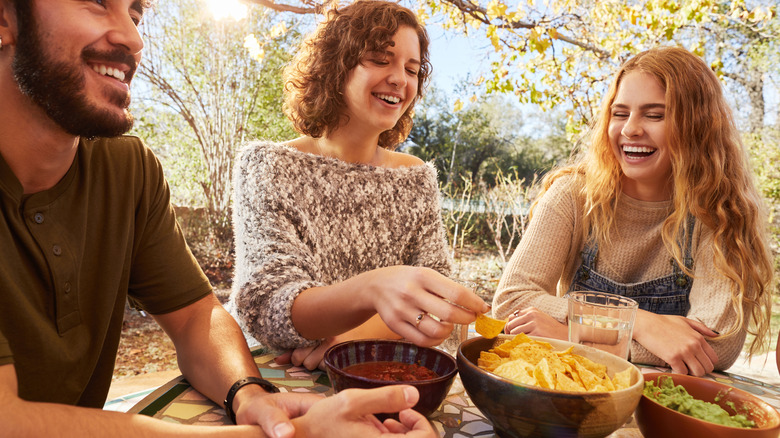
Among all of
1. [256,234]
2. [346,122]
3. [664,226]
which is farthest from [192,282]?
[664,226]

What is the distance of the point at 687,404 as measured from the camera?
0.87 metres

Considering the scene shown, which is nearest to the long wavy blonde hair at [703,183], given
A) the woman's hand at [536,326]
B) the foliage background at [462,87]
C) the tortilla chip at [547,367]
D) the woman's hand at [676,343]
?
the woman's hand at [676,343]

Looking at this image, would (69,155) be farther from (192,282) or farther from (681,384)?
(681,384)

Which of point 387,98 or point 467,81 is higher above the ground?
point 467,81

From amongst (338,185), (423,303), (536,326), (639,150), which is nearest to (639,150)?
(639,150)

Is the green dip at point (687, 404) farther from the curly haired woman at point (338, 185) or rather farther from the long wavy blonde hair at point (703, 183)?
the long wavy blonde hair at point (703, 183)

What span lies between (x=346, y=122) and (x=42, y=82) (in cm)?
108

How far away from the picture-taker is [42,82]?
0.94m

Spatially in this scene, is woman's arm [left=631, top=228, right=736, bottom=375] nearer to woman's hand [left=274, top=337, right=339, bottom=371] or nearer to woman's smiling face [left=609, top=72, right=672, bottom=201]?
woman's smiling face [left=609, top=72, right=672, bottom=201]

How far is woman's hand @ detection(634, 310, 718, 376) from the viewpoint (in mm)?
1339

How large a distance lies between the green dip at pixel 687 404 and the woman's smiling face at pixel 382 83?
119cm

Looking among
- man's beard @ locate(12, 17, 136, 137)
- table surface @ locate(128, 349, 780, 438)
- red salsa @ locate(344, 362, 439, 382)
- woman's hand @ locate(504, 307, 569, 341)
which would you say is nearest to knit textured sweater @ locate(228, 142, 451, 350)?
table surface @ locate(128, 349, 780, 438)

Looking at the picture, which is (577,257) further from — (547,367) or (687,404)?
(547,367)

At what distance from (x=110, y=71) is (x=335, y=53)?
0.98m
